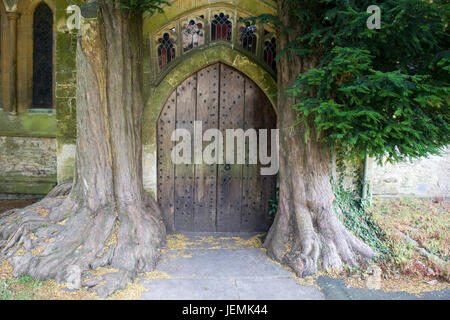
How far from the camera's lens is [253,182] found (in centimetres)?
510

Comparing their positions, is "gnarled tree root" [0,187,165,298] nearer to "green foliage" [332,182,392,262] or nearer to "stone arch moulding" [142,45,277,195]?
"stone arch moulding" [142,45,277,195]

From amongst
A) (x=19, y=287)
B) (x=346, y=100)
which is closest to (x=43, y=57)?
(x=19, y=287)

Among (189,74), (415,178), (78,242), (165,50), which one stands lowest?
(78,242)

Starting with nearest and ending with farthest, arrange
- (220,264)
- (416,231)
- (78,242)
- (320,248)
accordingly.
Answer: (78,242), (320,248), (220,264), (416,231)

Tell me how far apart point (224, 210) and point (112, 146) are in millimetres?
2030

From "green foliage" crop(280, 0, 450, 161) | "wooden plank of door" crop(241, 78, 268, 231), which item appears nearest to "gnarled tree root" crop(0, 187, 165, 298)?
"wooden plank of door" crop(241, 78, 268, 231)

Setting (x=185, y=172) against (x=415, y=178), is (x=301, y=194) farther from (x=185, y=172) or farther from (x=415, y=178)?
(x=415, y=178)

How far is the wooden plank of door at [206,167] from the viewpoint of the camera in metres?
4.95

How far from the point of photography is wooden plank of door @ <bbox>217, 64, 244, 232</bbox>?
16.3 ft

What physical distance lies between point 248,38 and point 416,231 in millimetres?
3628

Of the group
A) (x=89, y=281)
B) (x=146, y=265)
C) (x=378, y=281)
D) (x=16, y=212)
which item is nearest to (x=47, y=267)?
(x=89, y=281)

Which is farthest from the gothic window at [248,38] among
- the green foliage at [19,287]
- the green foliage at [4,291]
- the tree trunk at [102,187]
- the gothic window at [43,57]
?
the gothic window at [43,57]

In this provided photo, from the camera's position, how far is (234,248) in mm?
4480

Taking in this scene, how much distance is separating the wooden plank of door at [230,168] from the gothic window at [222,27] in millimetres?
435
